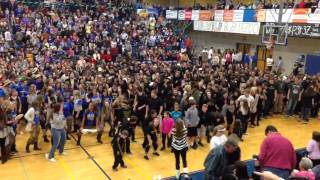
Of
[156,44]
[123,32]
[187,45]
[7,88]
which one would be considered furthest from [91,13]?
[7,88]

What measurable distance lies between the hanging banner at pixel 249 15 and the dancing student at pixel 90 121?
1262cm

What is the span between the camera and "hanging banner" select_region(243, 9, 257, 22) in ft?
65.0

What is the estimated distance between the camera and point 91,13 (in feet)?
78.9

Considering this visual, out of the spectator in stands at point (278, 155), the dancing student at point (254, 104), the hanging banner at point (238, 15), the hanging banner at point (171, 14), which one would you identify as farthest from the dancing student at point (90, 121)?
the hanging banner at point (171, 14)

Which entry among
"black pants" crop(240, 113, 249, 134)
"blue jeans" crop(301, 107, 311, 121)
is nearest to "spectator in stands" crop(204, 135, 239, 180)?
"black pants" crop(240, 113, 249, 134)

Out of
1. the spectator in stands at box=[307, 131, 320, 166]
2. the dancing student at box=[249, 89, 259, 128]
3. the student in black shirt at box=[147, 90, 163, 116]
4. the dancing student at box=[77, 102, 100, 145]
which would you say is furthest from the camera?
the dancing student at box=[249, 89, 259, 128]

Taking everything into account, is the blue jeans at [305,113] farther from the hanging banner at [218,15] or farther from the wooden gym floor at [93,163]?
the hanging banner at [218,15]

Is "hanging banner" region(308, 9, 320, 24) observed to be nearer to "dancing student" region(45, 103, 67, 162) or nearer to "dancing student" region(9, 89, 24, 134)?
"dancing student" region(45, 103, 67, 162)

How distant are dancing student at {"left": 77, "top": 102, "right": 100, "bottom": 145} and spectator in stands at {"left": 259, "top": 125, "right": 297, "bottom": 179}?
6283 mm

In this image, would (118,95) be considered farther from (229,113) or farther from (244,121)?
(244,121)

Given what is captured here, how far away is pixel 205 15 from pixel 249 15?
173 inches

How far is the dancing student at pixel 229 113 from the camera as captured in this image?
11.1 metres

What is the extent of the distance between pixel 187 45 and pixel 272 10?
7697 mm

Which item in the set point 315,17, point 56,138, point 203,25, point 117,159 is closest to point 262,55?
→ point 203,25
